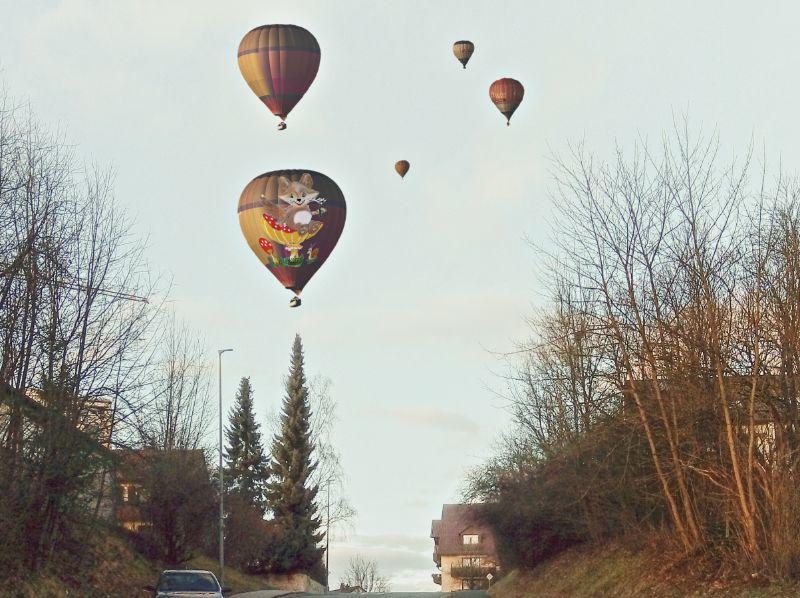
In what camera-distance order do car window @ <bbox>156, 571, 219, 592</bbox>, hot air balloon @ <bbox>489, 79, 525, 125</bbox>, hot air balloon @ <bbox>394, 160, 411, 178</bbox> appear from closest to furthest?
car window @ <bbox>156, 571, 219, 592</bbox>, hot air balloon @ <bbox>489, 79, 525, 125</bbox>, hot air balloon @ <bbox>394, 160, 411, 178</bbox>

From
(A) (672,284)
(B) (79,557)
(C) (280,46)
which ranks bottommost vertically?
(B) (79,557)

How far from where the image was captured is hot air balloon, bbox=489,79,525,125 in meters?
45.7

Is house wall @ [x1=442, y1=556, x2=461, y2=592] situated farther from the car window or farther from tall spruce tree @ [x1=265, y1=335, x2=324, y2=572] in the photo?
the car window

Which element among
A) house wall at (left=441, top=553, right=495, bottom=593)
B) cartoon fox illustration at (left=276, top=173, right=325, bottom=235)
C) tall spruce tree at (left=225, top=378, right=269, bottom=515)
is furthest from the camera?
house wall at (left=441, top=553, right=495, bottom=593)

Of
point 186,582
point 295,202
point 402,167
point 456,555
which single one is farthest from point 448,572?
point 186,582

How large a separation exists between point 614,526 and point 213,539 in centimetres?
2456

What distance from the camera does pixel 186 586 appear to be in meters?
27.6

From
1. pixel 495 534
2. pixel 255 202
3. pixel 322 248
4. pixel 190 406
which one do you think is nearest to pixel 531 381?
pixel 495 534

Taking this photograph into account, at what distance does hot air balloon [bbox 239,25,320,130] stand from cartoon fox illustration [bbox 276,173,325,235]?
102 inches

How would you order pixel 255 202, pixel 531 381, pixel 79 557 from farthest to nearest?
1. pixel 531 381
2. pixel 255 202
3. pixel 79 557

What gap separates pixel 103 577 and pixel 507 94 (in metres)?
24.5

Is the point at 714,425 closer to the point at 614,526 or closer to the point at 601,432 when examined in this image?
the point at 601,432

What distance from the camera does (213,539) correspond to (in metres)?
53.2

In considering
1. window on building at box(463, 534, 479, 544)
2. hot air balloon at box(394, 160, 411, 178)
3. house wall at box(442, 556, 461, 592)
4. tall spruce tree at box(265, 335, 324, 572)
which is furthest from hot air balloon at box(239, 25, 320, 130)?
window on building at box(463, 534, 479, 544)
